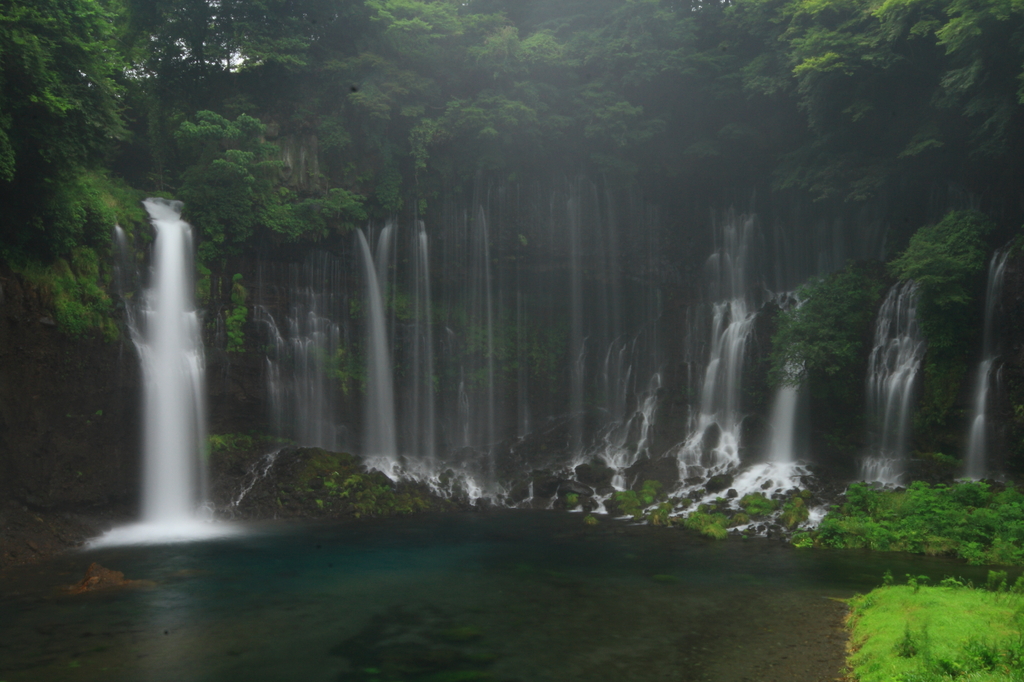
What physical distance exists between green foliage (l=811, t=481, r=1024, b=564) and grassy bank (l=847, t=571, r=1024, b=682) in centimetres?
425

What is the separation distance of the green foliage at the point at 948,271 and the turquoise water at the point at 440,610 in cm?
842

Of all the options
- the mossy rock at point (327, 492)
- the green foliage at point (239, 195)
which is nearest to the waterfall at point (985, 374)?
the mossy rock at point (327, 492)

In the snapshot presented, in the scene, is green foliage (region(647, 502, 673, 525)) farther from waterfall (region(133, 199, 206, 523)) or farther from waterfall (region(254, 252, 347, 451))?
waterfall (region(133, 199, 206, 523))

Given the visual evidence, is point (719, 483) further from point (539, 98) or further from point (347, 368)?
point (539, 98)

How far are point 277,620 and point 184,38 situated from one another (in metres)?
23.6

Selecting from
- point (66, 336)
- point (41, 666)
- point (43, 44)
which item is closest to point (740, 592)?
point (41, 666)

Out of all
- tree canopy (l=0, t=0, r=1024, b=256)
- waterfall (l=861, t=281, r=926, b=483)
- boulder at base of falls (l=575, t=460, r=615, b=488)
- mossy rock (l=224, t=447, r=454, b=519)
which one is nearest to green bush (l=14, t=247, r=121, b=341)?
tree canopy (l=0, t=0, r=1024, b=256)

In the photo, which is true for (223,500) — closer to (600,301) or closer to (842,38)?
(600,301)

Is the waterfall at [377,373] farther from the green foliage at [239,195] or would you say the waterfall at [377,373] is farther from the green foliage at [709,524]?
the green foliage at [709,524]

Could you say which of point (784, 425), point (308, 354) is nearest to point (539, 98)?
point (308, 354)

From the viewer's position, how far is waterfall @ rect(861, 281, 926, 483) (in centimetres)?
2109

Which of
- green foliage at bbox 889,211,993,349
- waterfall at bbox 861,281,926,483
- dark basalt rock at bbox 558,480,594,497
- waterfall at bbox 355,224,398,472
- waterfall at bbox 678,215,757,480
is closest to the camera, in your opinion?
green foliage at bbox 889,211,993,349

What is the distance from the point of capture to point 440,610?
469 inches

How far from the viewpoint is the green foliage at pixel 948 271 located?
19688 mm
